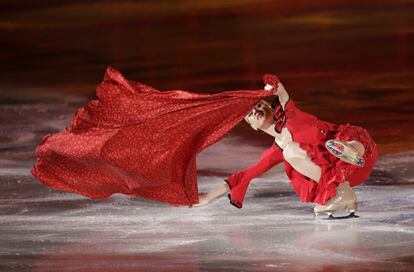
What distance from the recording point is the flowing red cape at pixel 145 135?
356 inches

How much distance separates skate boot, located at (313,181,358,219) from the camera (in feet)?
29.9

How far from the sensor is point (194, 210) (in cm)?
966

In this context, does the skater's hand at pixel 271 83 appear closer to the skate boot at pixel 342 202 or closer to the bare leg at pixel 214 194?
the skate boot at pixel 342 202

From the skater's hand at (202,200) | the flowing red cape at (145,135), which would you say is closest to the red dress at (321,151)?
the flowing red cape at (145,135)

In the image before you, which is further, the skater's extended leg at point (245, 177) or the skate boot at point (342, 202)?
the skater's extended leg at point (245, 177)

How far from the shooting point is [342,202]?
9141mm

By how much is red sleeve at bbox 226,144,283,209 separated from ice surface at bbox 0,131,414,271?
118 mm

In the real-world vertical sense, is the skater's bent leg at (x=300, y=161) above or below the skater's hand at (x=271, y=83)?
below

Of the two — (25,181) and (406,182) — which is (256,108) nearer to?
(406,182)

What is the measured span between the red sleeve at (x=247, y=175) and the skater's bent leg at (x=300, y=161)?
0.24m

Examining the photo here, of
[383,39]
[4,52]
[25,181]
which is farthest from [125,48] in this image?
[25,181]

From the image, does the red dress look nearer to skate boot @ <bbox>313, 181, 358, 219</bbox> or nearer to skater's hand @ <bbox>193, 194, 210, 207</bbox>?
skate boot @ <bbox>313, 181, 358, 219</bbox>

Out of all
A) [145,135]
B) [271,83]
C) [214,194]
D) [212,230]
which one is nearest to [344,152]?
[271,83]

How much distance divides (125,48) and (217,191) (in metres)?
7.71
